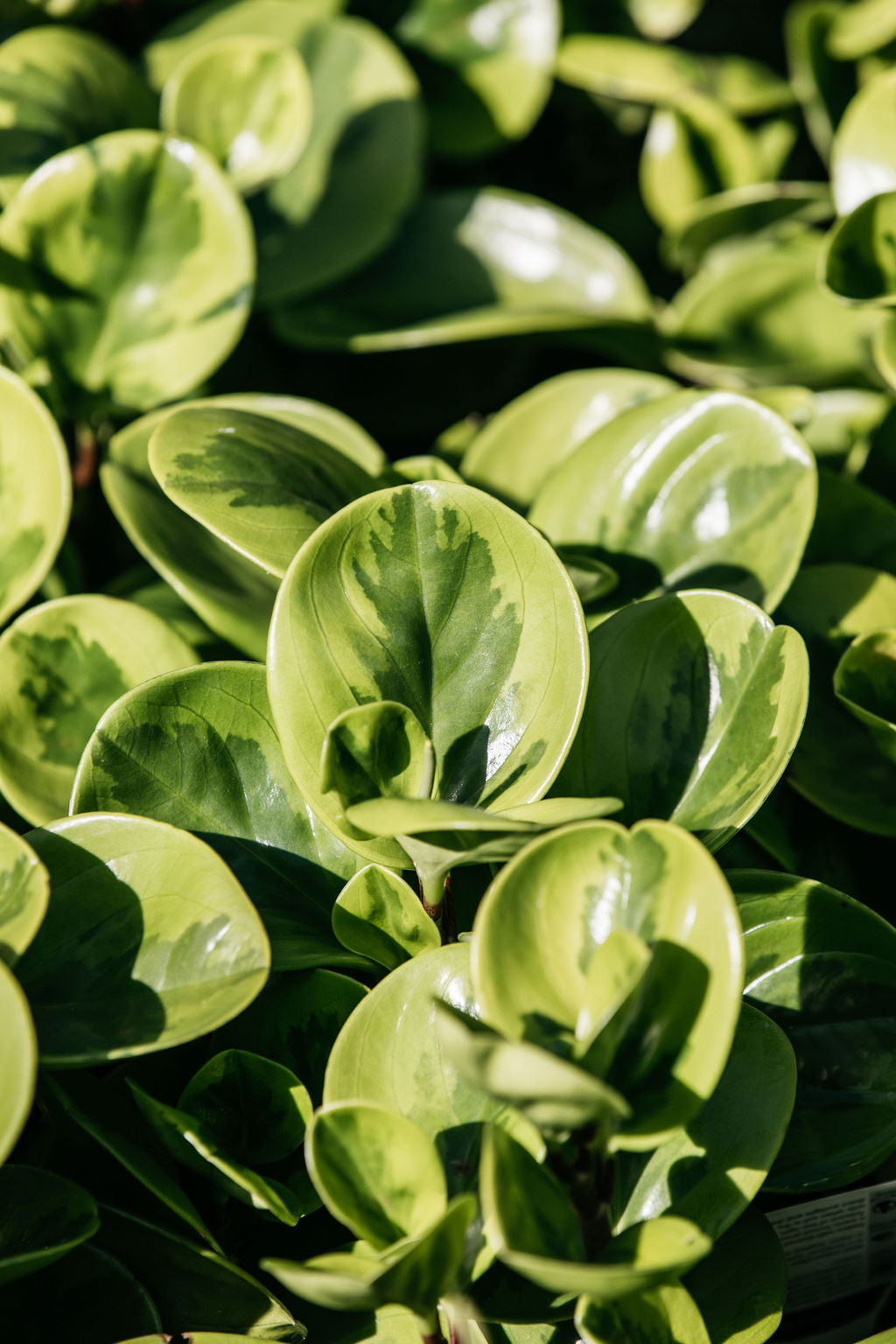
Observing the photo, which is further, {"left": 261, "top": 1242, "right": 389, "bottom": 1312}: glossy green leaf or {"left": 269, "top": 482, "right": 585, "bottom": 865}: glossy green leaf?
{"left": 269, "top": 482, "right": 585, "bottom": 865}: glossy green leaf

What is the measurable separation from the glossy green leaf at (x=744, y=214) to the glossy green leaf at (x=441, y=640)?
23.9 inches

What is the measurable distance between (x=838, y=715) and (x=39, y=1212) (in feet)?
1.72

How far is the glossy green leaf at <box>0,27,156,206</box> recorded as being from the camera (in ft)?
2.78

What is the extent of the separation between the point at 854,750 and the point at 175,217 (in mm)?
582

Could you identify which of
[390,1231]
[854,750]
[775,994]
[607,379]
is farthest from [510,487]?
[390,1231]

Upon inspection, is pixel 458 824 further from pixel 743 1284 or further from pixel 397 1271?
pixel 743 1284

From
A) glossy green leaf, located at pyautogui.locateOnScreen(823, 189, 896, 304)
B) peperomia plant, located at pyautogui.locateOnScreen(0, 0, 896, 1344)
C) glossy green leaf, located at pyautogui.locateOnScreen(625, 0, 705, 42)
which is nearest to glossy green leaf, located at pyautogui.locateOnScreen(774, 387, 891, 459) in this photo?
peperomia plant, located at pyautogui.locateOnScreen(0, 0, 896, 1344)

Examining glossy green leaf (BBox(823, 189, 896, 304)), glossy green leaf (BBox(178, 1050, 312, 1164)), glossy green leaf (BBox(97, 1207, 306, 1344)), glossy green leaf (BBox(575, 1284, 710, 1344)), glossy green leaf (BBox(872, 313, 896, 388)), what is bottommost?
glossy green leaf (BBox(97, 1207, 306, 1344))

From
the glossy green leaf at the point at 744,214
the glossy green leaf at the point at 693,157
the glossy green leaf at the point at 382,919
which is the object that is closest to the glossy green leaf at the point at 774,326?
the glossy green leaf at the point at 744,214

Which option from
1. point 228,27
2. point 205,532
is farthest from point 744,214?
point 205,532

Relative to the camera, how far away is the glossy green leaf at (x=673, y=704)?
591 mm

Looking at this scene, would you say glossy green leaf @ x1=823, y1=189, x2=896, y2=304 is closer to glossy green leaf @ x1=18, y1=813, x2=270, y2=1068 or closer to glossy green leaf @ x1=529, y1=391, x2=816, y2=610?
glossy green leaf @ x1=529, y1=391, x2=816, y2=610

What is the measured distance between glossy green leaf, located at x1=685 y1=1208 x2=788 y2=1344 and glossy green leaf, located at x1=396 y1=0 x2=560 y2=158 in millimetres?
992

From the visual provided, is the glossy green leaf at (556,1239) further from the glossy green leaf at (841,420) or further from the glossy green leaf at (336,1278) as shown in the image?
the glossy green leaf at (841,420)
